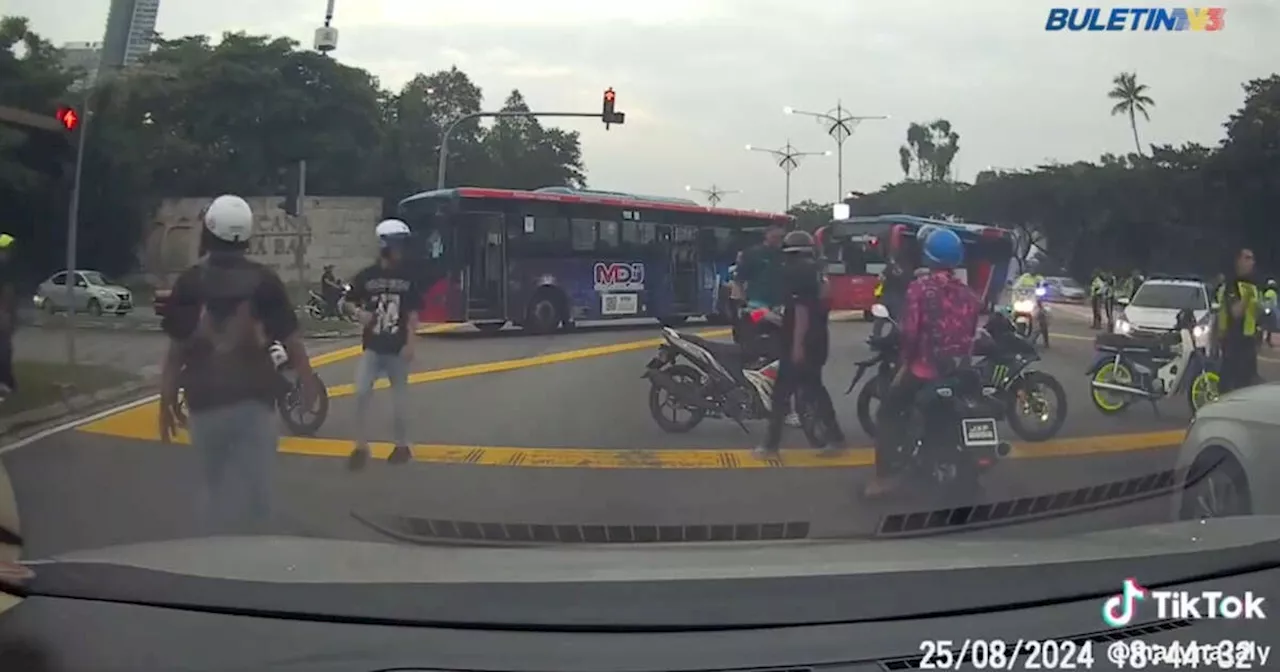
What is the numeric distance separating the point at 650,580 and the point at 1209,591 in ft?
5.04

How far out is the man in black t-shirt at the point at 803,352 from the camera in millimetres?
3771

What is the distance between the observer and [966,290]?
394 cm

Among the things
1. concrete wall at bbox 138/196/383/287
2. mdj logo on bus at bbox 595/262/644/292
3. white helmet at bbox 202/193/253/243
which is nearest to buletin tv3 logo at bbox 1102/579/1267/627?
mdj logo on bus at bbox 595/262/644/292

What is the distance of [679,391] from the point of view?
3828mm

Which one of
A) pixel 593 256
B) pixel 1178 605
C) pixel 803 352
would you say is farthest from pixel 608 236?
pixel 1178 605

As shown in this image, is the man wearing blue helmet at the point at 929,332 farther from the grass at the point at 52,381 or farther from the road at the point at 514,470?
the grass at the point at 52,381

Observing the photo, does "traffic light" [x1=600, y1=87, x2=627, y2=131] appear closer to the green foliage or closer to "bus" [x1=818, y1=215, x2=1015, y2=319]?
the green foliage

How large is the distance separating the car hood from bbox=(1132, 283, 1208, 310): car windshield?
0.02m

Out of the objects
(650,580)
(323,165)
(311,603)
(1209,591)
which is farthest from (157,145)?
(1209,591)

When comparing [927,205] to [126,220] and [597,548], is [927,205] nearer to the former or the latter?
[597,548]

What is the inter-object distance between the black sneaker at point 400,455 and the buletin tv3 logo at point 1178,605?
6.13 feet

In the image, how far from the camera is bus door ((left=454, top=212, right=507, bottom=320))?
3.59 meters

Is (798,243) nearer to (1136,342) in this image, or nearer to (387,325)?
(387,325)

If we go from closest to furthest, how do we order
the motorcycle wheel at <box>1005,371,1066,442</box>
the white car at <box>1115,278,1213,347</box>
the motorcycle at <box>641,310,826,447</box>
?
the motorcycle at <box>641,310,826,447</box> < the motorcycle wheel at <box>1005,371,1066,442</box> < the white car at <box>1115,278,1213,347</box>
